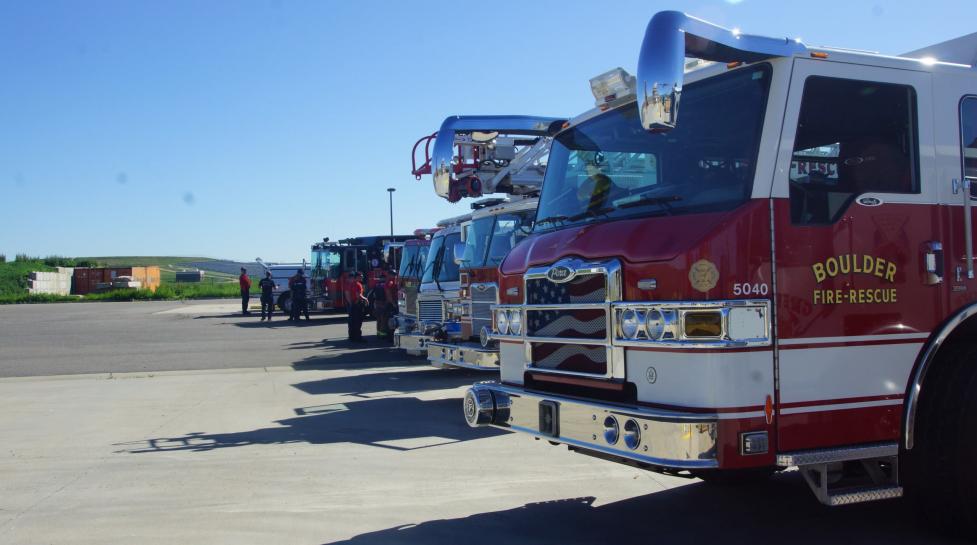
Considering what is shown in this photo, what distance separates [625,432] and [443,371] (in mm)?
9876

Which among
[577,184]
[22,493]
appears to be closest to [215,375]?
[22,493]

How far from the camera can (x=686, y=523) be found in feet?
17.2

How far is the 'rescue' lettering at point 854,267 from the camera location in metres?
4.17

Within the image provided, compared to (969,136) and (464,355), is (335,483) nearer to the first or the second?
(464,355)

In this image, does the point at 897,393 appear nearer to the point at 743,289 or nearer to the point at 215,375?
the point at 743,289

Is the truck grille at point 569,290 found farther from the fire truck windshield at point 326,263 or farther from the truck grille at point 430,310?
the fire truck windshield at point 326,263

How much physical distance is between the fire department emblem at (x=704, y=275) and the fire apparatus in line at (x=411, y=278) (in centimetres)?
981

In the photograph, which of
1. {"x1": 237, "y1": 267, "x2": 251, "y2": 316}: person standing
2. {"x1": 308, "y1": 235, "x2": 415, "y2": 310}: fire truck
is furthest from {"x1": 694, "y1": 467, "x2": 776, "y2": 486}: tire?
{"x1": 237, "y1": 267, "x2": 251, "y2": 316}: person standing

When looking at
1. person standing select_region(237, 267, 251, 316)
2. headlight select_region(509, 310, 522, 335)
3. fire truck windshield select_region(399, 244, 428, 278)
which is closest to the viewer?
headlight select_region(509, 310, 522, 335)

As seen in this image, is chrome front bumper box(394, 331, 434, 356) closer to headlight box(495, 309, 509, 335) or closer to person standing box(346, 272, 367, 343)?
headlight box(495, 309, 509, 335)

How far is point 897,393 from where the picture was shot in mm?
4320

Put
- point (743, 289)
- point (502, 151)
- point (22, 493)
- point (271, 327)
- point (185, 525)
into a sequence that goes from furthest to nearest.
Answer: point (271, 327) < point (502, 151) < point (22, 493) < point (185, 525) < point (743, 289)

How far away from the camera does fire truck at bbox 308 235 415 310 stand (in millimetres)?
27581

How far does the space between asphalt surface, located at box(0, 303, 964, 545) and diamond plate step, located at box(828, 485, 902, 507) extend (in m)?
0.68
